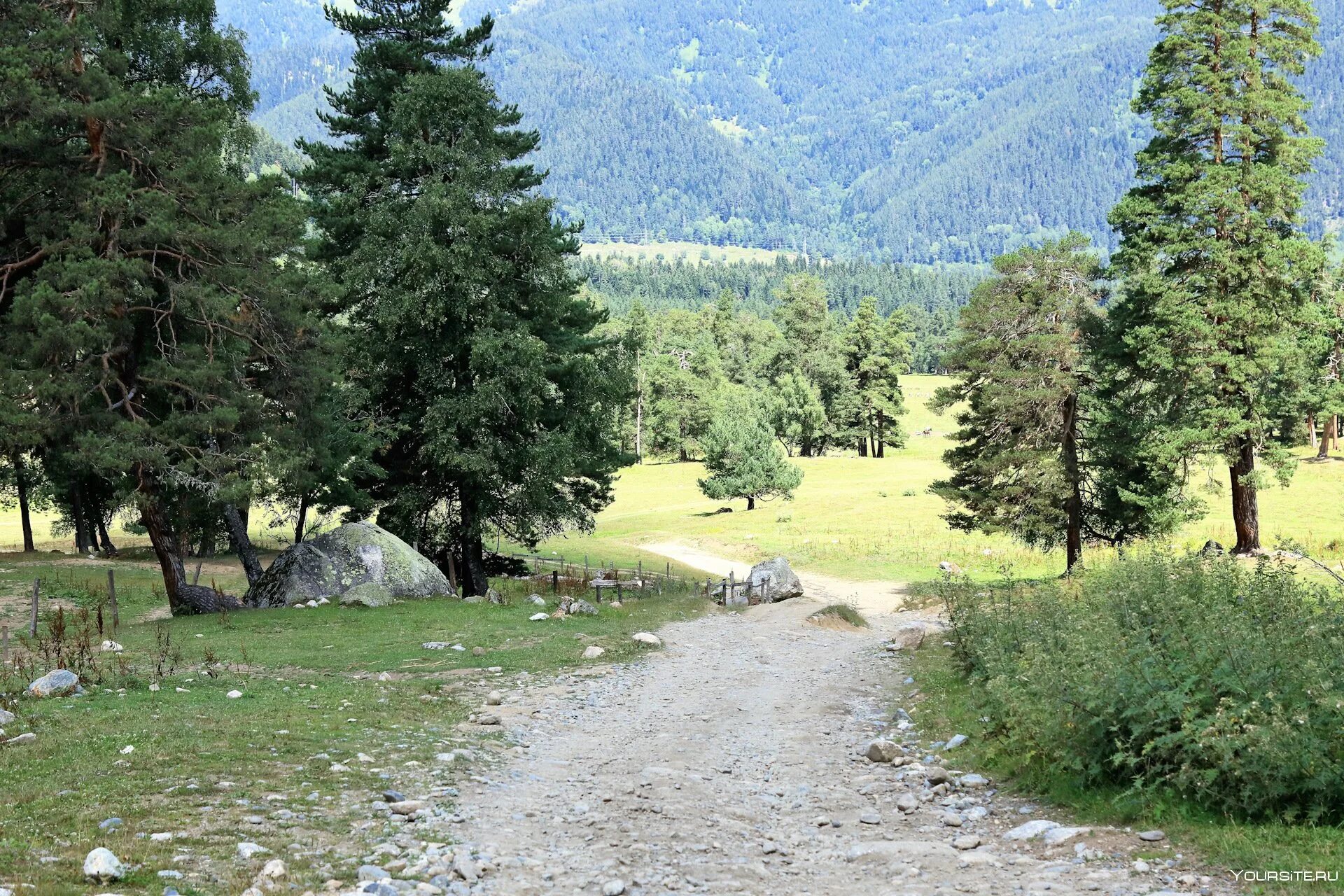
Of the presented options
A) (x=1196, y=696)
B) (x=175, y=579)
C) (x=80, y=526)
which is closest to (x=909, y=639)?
(x=1196, y=696)

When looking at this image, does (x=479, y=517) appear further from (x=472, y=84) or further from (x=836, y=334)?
(x=836, y=334)

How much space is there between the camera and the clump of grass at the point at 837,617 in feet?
89.3

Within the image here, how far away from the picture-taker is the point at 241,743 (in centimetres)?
1037

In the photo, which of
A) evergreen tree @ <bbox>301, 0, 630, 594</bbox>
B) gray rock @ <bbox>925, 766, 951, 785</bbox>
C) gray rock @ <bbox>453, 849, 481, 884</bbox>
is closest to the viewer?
gray rock @ <bbox>453, 849, 481, 884</bbox>

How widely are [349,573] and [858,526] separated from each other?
4174cm

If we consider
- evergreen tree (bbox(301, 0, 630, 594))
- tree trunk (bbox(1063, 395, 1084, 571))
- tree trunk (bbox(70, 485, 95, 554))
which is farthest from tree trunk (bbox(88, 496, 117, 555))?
tree trunk (bbox(1063, 395, 1084, 571))

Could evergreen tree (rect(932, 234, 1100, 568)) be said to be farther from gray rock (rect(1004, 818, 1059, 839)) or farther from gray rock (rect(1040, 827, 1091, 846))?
gray rock (rect(1040, 827, 1091, 846))

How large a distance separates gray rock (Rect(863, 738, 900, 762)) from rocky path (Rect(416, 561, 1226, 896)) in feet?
0.11

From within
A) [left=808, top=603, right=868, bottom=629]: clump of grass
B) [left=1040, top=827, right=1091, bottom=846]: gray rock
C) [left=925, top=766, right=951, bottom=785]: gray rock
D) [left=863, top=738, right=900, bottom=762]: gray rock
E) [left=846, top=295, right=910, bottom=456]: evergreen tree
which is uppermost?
[left=846, top=295, right=910, bottom=456]: evergreen tree

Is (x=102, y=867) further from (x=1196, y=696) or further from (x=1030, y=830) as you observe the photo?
(x=1196, y=696)

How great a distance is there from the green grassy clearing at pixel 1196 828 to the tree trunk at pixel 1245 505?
21094 millimetres

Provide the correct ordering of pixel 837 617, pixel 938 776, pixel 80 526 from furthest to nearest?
pixel 80 526 < pixel 837 617 < pixel 938 776

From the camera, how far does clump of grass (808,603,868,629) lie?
27.2 metres

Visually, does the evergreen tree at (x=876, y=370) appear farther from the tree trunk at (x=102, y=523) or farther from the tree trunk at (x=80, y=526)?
Result: the tree trunk at (x=80, y=526)
